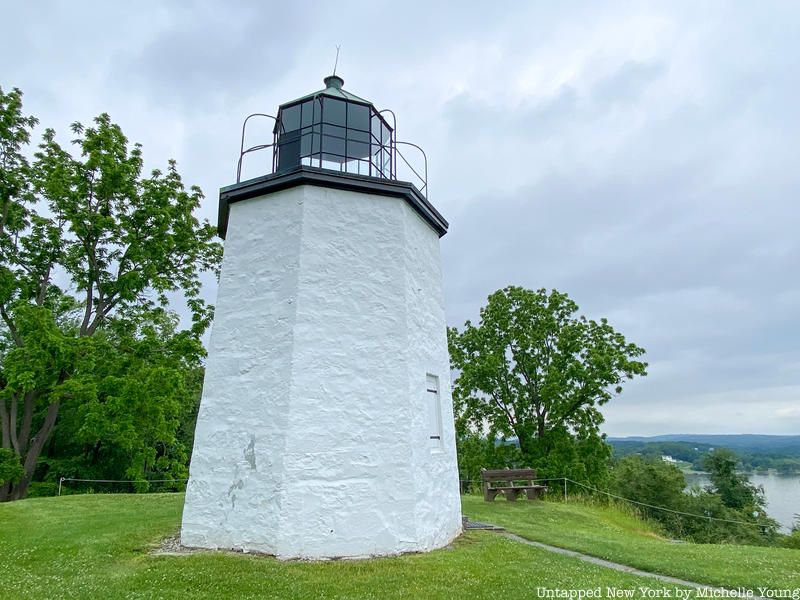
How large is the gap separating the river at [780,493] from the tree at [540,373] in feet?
55.6

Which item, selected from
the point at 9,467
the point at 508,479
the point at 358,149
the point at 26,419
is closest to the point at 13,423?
the point at 26,419

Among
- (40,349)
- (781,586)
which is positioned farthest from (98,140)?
(781,586)

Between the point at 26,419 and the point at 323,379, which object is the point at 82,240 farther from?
the point at 323,379

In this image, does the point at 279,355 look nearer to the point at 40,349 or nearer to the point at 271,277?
the point at 271,277

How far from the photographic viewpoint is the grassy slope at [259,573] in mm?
5359

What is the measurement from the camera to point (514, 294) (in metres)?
22.3

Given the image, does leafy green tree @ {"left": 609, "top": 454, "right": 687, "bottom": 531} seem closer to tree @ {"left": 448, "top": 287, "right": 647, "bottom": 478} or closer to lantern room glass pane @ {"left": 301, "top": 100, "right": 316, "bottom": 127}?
tree @ {"left": 448, "top": 287, "right": 647, "bottom": 478}

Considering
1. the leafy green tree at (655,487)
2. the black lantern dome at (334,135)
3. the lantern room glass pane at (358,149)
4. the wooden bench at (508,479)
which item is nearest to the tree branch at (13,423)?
the black lantern dome at (334,135)

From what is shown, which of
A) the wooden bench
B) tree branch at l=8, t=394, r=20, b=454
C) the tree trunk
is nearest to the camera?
tree branch at l=8, t=394, r=20, b=454

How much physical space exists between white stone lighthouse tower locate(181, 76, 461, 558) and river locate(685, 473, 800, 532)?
30783 mm

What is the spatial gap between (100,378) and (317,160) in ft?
33.4

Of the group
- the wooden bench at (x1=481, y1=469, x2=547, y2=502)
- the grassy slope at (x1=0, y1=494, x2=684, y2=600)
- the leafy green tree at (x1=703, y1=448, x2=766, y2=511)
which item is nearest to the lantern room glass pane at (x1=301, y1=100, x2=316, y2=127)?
the grassy slope at (x1=0, y1=494, x2=684, y2=600)

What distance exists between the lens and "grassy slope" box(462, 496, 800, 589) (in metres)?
6.10

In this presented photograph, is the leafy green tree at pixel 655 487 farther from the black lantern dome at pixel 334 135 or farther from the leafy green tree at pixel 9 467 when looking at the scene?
the leafy green tree at pixel 9 467
